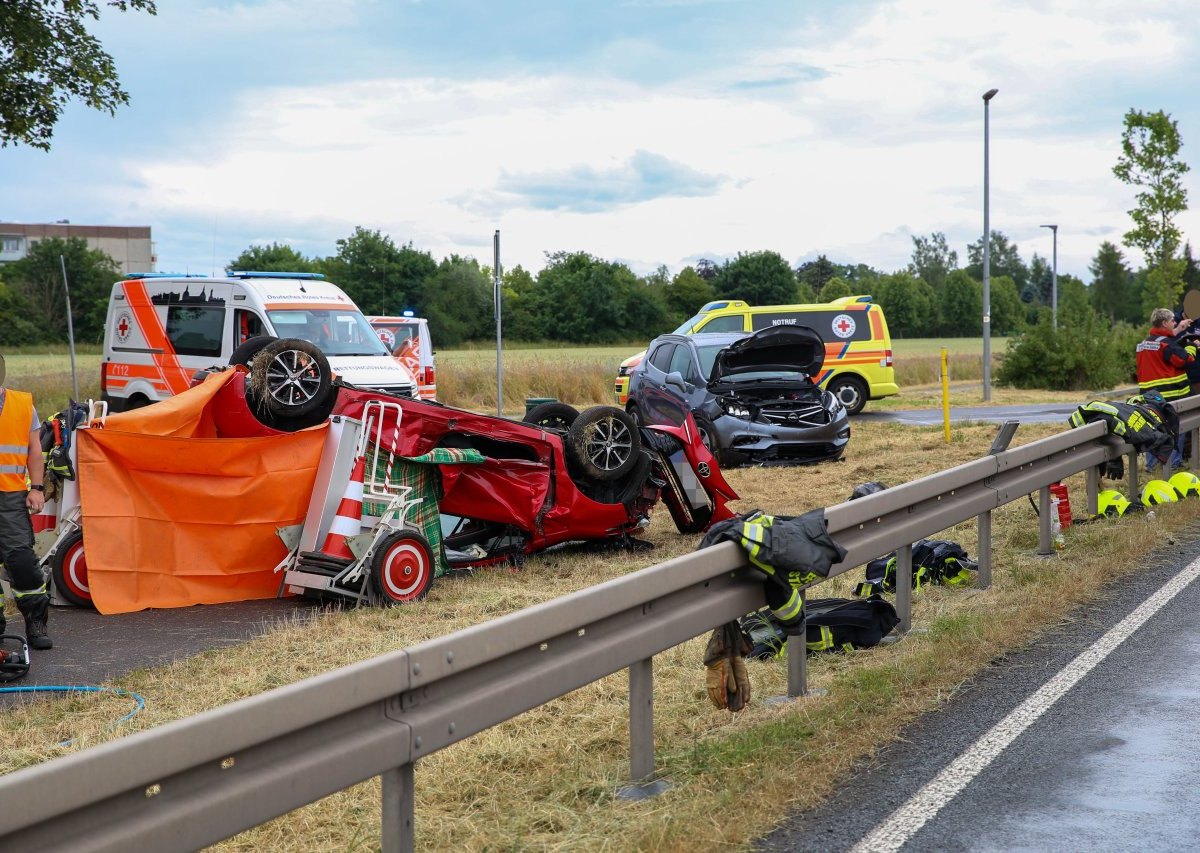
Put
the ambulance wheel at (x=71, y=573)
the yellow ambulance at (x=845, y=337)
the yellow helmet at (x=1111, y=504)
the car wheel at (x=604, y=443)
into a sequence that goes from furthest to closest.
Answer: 1. the yellow ambulance at (x=845, y=337)
2. the yellow helmet at (x=1111, y=504)
3. the car wheel at (x=604, y=443)
4. the ambulance wheel at (x=71, y=573)

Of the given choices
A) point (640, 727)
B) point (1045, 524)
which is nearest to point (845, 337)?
point (1045, 524)

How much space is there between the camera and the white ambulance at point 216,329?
A: 18.0m

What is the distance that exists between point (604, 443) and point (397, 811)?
20.5 ft

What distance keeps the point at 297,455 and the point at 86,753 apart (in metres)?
5.89

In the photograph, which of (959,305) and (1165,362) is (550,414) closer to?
(1165,362)

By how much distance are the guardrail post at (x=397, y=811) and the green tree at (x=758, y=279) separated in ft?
292

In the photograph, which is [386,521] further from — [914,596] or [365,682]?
[365,682]

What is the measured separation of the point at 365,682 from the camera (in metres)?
3.34

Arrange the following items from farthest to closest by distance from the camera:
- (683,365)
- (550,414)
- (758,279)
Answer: (758,279)
(683,365)
(550,414)

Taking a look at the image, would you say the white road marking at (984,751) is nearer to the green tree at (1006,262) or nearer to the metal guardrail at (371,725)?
the metal guardrail at (371,725)

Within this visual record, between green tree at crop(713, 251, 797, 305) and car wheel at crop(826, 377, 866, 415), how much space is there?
6630 centimetres

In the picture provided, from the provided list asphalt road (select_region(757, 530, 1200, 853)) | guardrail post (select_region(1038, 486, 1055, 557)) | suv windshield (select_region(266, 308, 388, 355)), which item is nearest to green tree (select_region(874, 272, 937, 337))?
suv windshield (select_region(266, 308, 388, 355))

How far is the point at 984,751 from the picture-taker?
4.83 metres

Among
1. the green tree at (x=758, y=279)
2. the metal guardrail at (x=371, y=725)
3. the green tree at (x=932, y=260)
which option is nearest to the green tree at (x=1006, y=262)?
the green tree at (x=932, y=260)
